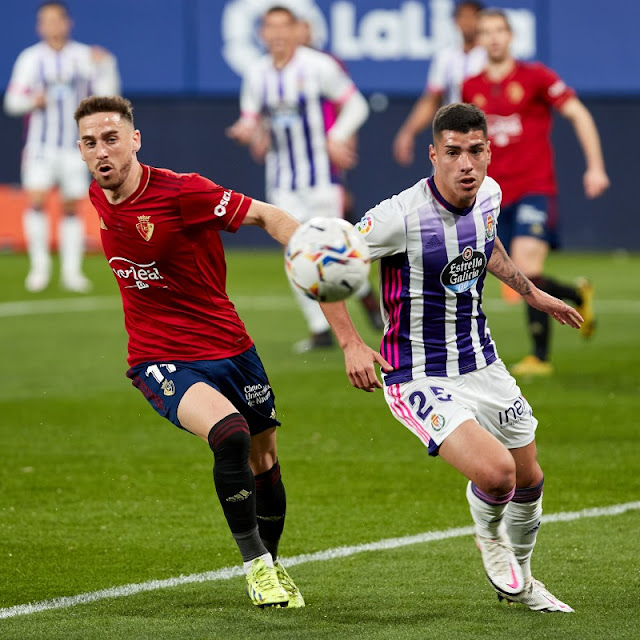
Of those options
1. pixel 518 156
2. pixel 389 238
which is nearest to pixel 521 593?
pixel 389 238

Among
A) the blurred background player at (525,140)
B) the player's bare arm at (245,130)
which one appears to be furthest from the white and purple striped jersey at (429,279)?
the player's bare arm at (245,130)

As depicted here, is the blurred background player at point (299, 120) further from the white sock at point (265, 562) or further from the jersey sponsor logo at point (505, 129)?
the white sock at point (265, 562)

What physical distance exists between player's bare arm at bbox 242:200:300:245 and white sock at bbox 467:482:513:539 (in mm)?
1125

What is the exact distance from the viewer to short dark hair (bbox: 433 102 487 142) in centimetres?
520

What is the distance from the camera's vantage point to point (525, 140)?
10.7m

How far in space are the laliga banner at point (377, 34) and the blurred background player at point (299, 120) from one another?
8.42 m

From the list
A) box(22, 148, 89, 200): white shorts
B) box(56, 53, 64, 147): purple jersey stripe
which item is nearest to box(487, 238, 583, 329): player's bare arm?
box(22, 148, 89, 200): white shorts

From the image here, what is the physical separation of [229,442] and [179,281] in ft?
2.46

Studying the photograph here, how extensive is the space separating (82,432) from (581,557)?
3.87 metres

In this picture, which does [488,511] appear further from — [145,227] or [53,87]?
[53,87]

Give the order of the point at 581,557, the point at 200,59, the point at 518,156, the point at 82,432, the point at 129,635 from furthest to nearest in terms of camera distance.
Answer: the point at 200,59
the point at 518,156
the point at 82,432
the point at 581,557
the point at 129,635

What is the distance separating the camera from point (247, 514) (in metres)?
5.13

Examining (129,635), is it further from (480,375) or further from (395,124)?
(395,124)

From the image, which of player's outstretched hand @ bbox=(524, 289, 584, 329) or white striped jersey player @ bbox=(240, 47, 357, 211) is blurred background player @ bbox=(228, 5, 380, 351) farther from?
player's outstretched hand @ bbox=(524, 289, 584, 329)
